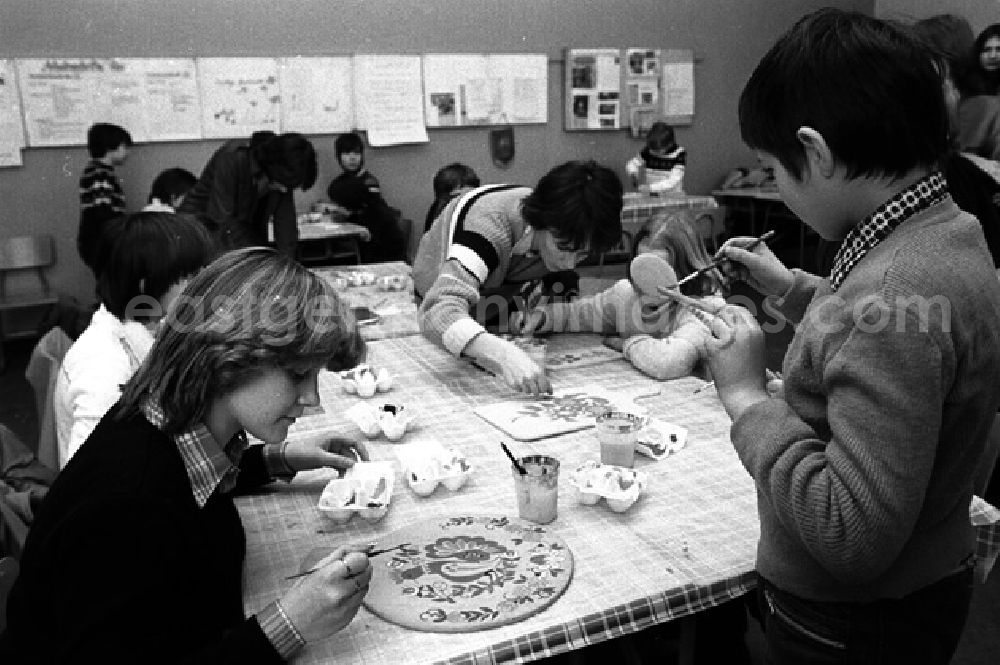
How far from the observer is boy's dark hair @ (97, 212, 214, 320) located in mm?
2057

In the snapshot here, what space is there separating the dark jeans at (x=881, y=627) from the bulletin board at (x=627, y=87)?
7.03 meters

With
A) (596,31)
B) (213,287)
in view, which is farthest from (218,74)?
(213,287)

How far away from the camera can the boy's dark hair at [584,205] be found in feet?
7.75

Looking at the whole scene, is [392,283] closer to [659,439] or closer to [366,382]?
[366,382]

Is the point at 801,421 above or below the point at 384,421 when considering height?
above

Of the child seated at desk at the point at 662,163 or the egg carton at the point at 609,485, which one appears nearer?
the egg carton at the point at 609,485

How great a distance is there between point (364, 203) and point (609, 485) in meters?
5.12

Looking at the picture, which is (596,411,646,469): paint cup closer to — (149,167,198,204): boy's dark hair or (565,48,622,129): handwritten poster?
(149,167,198,204): boy's dark hair

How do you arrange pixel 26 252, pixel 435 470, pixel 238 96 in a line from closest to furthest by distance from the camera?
pixel 435 470, pixel 26 252, pixel 238 96

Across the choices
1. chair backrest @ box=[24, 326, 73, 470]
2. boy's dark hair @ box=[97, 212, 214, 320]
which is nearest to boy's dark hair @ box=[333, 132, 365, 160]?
chair backrest @ box=[24, 326, 73, 470]

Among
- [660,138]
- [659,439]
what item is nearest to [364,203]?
[660,138]

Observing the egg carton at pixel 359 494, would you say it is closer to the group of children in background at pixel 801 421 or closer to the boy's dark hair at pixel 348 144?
the group of children in background at pixel 801 421

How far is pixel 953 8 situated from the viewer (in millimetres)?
8227

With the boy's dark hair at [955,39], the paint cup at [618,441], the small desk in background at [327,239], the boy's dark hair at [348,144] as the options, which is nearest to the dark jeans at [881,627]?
the paint cup at [618,441]
